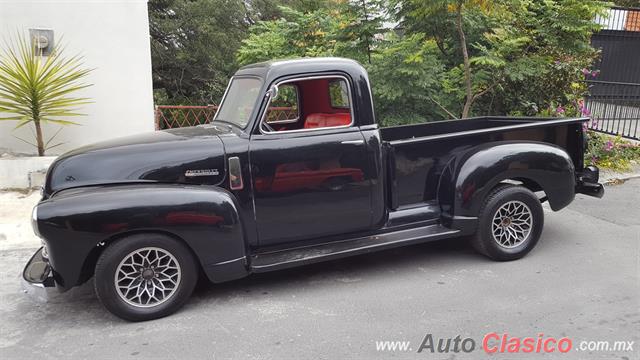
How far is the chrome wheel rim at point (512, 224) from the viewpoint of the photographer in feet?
15.6

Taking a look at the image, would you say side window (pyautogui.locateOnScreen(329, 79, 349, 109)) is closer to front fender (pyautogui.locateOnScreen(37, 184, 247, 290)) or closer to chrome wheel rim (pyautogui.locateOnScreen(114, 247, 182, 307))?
front fender (pyautogui.locateOnScreen(37, 184, 247, 290))

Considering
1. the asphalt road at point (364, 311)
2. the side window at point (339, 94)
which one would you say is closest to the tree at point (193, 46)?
the side window at point (339, 94)

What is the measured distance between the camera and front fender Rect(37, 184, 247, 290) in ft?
11.5

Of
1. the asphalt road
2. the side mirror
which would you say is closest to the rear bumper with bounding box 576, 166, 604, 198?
the asphalt road

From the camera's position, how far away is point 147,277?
377 cm

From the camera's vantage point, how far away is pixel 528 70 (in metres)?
8.03

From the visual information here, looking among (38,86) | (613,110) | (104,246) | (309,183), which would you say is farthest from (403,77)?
(613,110)

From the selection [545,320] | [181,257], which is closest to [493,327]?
[545,320]

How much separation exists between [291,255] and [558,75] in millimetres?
7198

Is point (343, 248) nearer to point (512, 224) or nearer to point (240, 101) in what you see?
point (240, 101)

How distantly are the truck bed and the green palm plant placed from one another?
16.4ft

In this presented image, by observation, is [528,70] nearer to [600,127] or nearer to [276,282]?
[600,127]

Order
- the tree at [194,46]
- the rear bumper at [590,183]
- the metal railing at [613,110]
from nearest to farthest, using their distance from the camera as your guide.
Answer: the rear bumper at [590,183], the metal railing at [613,110], the tree at [194,46]

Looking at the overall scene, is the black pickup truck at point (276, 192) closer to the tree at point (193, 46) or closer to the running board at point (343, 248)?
the running board at point (343, 248)
